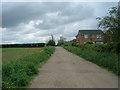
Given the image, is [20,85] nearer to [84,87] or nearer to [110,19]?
[84,87]

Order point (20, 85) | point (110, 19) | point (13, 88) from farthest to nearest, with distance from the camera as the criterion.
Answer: point (110, 19)
point (20, 85)
point (13, 88)

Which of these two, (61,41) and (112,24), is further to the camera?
(61,41)

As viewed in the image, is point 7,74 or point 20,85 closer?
point 20,85

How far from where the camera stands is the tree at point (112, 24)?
9.06m

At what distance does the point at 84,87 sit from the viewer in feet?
Result: 15.2

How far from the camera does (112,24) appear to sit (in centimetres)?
972

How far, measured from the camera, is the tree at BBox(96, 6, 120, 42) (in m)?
9.06

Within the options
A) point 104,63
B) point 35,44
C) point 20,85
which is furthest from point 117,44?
point 35,44

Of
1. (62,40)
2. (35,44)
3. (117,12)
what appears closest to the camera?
(117,12)

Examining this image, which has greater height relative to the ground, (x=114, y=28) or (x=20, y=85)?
(x=114, y=28)

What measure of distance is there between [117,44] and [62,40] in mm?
92400

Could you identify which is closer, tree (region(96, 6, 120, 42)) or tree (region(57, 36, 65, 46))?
tree (region(96, 6, 120, 42))

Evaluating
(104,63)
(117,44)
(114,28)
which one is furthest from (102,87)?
(114,28)

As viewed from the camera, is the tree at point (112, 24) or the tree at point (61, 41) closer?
the tree at point (112, 24)
